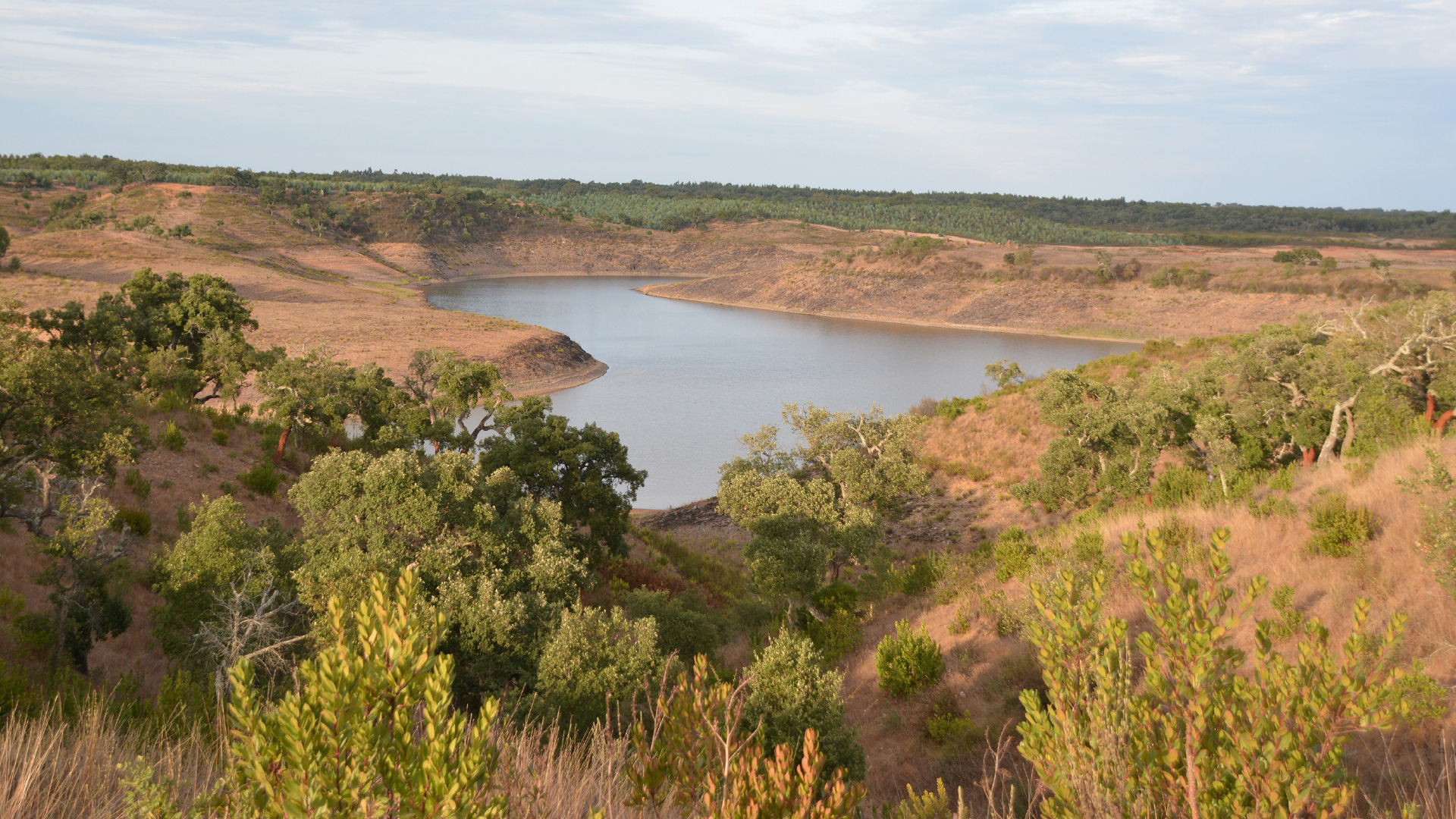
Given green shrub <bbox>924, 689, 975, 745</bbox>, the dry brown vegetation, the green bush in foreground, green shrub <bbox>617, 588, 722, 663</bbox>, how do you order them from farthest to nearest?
the dry brown vegetation, green shrub <bbox>617, 588, 722, 663</bbox>, green shrub <bbox>924, 689, 975, 745</bbox>, the green bush in foreground

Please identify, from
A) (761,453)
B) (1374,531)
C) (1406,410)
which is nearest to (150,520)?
(761,453)

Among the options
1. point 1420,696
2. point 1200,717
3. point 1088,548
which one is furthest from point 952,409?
point 1200,717

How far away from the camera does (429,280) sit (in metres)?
105

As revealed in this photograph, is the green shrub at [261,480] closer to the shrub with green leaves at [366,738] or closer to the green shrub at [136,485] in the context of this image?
the green shrub at [136,485]

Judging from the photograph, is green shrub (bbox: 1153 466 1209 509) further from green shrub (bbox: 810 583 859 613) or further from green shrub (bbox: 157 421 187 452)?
green shrub (bbox: 157 421 187 452)

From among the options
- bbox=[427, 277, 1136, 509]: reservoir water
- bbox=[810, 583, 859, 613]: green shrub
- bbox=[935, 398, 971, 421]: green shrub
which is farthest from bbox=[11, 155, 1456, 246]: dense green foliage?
bbox=[810, 583, 859, 613]: green shrub

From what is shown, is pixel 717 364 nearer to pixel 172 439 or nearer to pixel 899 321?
pixel 899 321

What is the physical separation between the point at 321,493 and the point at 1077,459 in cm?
1775

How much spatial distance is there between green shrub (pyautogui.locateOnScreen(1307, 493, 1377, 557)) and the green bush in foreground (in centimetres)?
774

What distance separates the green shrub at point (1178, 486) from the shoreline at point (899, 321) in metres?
49.3

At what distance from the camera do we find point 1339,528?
999 cm

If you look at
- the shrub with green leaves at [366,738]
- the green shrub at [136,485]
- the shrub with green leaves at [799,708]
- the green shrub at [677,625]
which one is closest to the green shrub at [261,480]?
the green shrub at [136,485]

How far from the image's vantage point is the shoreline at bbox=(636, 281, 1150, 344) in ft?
237

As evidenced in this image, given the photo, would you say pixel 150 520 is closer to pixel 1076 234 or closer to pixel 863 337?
pixel 863 337
